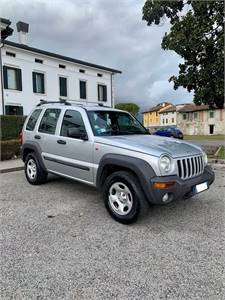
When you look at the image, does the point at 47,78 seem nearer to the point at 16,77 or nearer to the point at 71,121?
the point at 16,77

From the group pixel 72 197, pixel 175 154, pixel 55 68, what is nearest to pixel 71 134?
pixel 72 197

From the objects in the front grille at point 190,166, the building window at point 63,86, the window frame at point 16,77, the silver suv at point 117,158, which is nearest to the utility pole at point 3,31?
the window frame at point 16,77

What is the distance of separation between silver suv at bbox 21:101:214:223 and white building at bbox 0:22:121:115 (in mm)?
11094

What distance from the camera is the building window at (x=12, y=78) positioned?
18094 mm

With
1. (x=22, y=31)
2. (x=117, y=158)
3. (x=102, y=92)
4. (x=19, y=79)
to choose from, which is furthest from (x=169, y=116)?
(x=117, y=158)

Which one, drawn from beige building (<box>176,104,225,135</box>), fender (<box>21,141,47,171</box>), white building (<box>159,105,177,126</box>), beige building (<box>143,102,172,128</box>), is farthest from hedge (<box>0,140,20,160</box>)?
beige building (<box>143,102,172,128</box>)

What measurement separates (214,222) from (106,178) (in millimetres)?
1880

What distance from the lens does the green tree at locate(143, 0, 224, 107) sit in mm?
10258

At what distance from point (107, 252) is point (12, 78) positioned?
1834 cm

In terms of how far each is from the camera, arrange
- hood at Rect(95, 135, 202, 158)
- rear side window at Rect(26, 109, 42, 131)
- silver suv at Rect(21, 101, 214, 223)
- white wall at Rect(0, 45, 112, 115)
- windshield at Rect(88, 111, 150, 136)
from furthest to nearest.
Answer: white wall at Rect(0, 45, 112, 115)
rear side window at Rect(26, 109, 42, 131)
windshield at Rect(88, 111, 150, 136)
hood at Rect(95, 135, 202, 158)
silver suv at Rect(21, 101, 214, 223)

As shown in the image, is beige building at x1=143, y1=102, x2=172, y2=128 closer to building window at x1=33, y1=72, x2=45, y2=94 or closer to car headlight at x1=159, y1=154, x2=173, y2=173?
building window at x1=33, y1=72, x2=45, y2=94

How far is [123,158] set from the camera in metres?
3.90

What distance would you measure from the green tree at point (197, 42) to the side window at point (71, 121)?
25.1ft

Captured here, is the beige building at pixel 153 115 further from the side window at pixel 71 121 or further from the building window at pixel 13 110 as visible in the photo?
the side window at pixel 71 121
